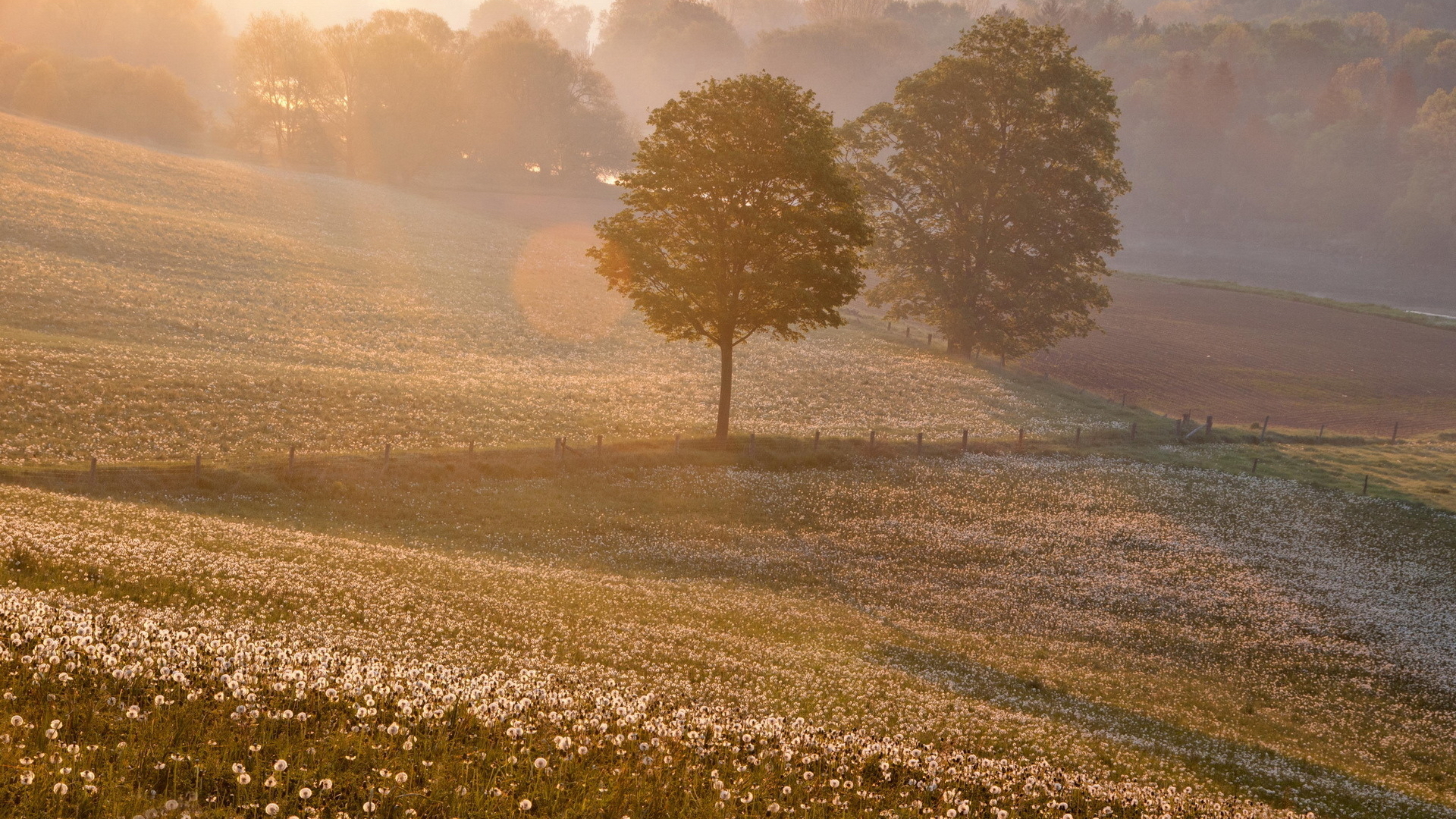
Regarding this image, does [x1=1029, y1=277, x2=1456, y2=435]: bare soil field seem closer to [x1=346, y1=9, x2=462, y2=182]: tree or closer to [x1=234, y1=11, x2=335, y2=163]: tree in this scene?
[x1=346, y1=9, x2=462, y2=182]: tree

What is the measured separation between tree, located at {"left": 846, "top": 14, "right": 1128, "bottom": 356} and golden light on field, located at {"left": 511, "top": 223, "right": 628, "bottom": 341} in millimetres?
25046

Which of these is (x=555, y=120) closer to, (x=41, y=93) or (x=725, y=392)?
(x=41, y=93)

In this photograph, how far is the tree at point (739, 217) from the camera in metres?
42.1

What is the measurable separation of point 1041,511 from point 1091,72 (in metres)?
42.0

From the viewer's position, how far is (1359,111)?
175625mm

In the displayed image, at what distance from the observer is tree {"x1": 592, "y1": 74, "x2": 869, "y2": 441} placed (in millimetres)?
42094

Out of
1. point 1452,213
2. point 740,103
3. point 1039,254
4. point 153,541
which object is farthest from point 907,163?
point 1452,213

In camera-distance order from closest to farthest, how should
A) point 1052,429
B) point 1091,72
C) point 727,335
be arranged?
1. point 727,335
2. point 1052,429
3. point 1091,72

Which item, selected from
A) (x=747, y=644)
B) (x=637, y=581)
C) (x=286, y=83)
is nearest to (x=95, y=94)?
(x=286, y=83)

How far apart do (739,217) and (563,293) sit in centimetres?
4963

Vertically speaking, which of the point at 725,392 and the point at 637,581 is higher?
the point at 725,392

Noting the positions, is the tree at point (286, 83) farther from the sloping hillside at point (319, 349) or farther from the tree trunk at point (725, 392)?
the tree trunk at point (725, 392)

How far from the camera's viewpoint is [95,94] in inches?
5256

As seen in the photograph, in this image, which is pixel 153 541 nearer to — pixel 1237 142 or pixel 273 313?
pixel 273 313
